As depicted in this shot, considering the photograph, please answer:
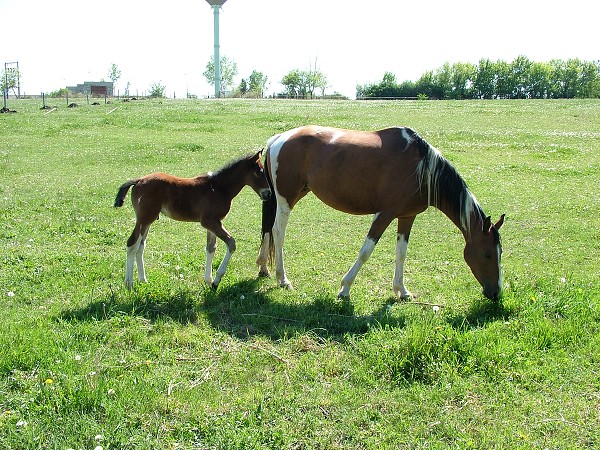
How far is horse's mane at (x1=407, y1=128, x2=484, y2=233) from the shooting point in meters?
6.61

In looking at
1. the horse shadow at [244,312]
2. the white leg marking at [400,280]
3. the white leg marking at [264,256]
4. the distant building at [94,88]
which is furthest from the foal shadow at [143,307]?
the distant building at [94,88]

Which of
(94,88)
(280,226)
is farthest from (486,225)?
(94,88)

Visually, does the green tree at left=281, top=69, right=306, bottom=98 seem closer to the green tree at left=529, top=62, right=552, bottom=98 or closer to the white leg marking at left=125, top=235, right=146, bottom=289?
the green tree at left=529, top=62, right=552, bottom=98

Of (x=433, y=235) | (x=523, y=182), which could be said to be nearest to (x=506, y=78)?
(x=523, y=182)

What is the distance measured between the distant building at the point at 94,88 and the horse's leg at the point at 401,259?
70.9m

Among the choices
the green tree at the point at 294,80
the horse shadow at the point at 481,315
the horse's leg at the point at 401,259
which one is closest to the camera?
the horse shadow at the point at 481,315

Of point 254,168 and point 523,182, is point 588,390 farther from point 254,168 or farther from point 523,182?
point 523,182

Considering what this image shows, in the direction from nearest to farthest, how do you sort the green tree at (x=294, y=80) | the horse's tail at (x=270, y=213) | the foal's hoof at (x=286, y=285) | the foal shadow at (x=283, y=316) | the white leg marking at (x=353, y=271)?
1. the foal shadow at (x=283, y=316)
2. the white leg marking at (x=353, y=271)
3. the foal's hoof at (x=286, y=285)
4. the horse's tail at (x=270, y=213)
5. the green tree at (x=294, y=80)

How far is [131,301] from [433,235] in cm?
614

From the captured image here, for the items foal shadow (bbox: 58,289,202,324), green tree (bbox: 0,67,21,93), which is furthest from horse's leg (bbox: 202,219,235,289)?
green tree (bbox: 0,67,21,93)

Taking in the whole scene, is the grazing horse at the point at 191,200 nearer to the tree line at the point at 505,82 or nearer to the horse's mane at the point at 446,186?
the horse's mane at the point at 446,186

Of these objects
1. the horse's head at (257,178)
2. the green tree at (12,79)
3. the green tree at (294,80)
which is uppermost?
the green tree at (294,80)

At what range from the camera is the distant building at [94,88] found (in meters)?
72.6

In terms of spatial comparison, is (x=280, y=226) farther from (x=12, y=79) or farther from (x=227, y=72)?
(x=227, y=72)
